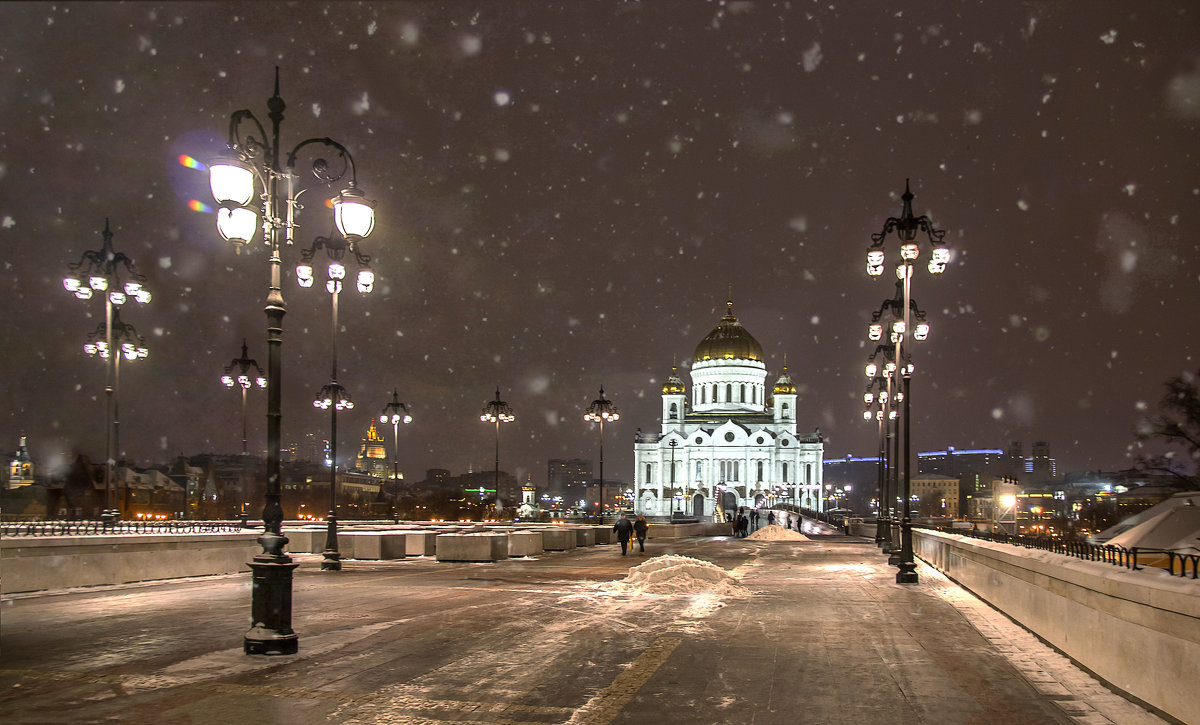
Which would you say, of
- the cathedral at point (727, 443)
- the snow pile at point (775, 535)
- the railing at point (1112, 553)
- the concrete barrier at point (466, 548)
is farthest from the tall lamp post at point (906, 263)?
the cathedral at point (727, 443)

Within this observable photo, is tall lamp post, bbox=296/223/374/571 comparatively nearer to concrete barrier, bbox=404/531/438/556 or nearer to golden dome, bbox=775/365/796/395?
concrete barrier, bbox=404/531/438/556

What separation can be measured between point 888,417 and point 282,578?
2724 centimetres

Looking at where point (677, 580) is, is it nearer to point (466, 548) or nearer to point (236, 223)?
point (466, 548)

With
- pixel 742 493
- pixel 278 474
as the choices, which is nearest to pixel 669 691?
pixel 278 474

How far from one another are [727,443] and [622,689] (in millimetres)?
136568

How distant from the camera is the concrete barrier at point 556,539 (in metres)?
33.5

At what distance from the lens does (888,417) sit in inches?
1337

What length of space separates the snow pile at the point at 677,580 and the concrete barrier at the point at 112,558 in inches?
353

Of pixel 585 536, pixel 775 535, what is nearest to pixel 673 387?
pixel 775 535

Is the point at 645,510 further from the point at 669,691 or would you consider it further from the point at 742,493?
the point at 669,691

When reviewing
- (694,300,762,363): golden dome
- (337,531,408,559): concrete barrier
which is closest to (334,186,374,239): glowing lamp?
(337,531,408,559): concrete barrier

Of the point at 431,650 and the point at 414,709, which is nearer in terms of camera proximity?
the point at 414,709

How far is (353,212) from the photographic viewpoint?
40.5 feet

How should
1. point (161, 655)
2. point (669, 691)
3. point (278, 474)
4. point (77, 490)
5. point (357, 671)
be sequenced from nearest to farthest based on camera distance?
point (669, 691) < point (357, 671) < point (161, 655) < point (278, 474) < point (77, 490)
